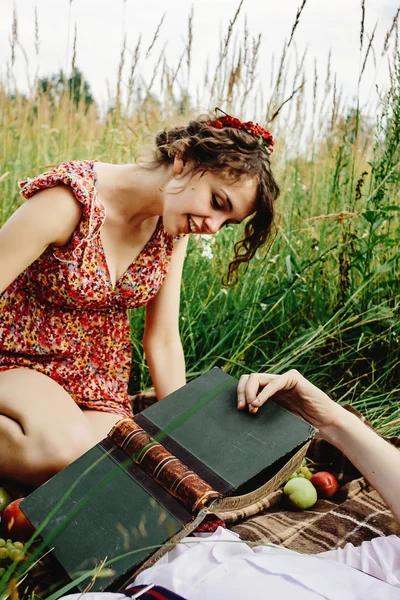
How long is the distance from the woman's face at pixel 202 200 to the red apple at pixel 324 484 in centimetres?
93

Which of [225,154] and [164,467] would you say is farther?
[225,154]

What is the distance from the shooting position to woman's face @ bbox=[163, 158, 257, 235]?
5.84 feet

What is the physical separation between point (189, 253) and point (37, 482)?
1.31 m

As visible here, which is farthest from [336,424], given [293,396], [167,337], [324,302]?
[324,302]

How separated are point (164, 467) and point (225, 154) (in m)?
0.99

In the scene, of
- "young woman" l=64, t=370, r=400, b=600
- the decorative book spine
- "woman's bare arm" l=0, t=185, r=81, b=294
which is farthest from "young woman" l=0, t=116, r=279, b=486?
"young woman" l=64, t=370, r=400, b=600

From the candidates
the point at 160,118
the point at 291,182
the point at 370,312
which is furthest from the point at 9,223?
the point at 291,182

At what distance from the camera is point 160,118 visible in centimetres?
338

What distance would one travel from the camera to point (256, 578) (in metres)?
0.99

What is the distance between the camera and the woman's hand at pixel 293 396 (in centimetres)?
144

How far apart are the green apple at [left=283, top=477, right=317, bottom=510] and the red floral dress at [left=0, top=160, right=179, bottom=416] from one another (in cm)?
66

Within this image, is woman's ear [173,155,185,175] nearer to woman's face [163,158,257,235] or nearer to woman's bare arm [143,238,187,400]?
woman's face [163,158,257,235]

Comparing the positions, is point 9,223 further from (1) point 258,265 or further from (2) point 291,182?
(2) point 291,182

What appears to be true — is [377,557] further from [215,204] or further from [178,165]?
[178,165]
